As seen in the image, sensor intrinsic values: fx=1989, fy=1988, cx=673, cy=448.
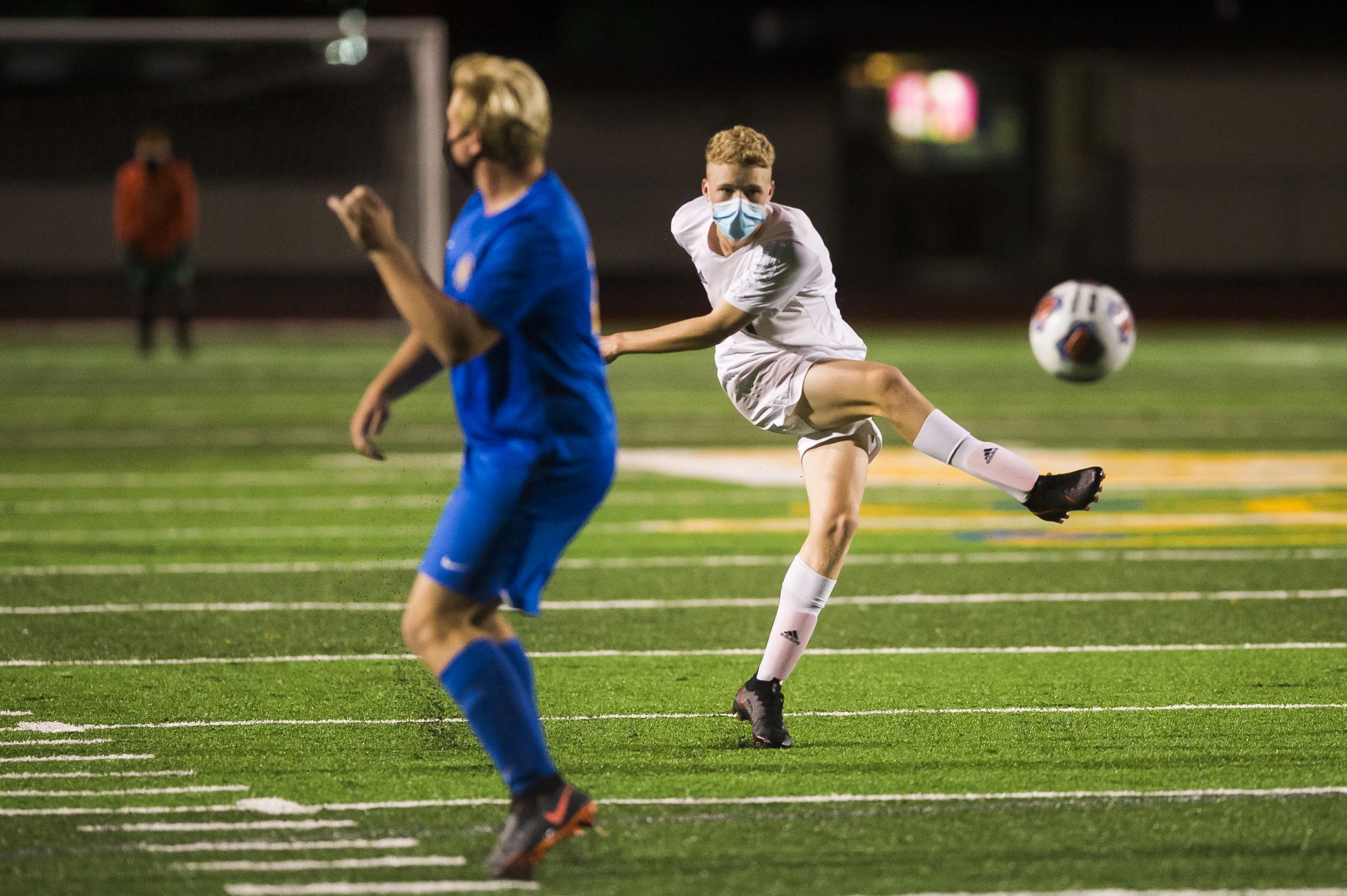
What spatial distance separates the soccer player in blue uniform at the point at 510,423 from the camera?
4613 mm

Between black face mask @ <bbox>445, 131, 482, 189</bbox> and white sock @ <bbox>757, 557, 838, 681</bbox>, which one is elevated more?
black face mask @ <bbox>445, 131, 482, 189</bbox>

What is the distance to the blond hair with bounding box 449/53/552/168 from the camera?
460 cm

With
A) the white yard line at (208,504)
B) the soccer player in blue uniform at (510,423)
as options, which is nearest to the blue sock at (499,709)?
the soccer player in blue uniform at (510,423)

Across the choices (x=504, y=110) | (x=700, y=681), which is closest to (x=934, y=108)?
(x=700, y=681)

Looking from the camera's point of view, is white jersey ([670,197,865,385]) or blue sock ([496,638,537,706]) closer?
blue sock ([496,638,537,706])

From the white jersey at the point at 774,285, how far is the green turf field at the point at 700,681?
1.22 metres

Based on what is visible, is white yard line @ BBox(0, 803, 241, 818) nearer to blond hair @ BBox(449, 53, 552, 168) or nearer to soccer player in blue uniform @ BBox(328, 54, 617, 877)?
soccer player in blue uniform @ BBox(328, 54, 617, 877)

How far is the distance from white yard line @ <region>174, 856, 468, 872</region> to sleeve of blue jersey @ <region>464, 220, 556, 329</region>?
1.33 m

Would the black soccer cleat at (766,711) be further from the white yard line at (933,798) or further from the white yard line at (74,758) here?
the white yard line at (74,758)

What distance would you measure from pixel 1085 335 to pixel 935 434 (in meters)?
1.52

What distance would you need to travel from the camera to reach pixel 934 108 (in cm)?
3606

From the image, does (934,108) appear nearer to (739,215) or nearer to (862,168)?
(862,168)

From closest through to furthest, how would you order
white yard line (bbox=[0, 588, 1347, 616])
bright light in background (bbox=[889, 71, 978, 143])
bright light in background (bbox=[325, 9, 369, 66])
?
→ white yard line (bbox=[0, 588, 1347, 616])
bright light in background (bbox=[325, 9, 369, 66])
bright light in background (bbox=[889, 71, 978, 143])

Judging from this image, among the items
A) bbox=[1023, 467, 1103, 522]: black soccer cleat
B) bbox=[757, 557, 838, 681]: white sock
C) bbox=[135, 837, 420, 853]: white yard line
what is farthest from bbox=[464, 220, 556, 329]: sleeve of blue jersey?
bbox=[1023, 467, 1103, 522]: black soccer cleat
